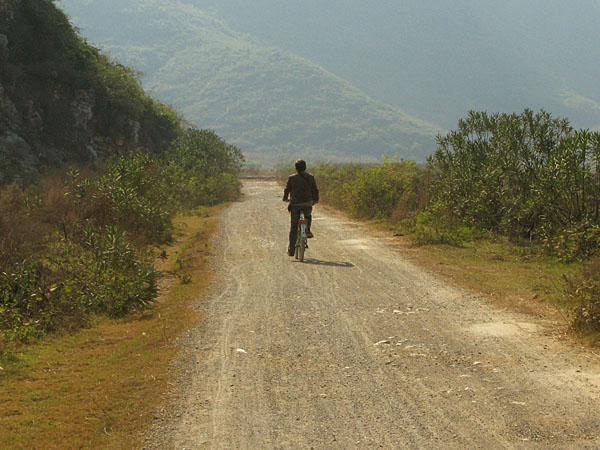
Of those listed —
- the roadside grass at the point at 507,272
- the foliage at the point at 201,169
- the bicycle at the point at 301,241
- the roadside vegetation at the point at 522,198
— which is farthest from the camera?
the foliage at the point at 201,169

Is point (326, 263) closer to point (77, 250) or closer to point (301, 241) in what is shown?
point (301, 241)

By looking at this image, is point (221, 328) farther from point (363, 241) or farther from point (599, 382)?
point (363, 241)

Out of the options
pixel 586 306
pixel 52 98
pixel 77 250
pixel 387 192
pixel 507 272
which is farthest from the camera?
pixel 52 98

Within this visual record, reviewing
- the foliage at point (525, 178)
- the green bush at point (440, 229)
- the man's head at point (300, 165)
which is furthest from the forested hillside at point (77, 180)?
the foliage at point (525, 178)

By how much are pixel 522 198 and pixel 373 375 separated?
446 inches

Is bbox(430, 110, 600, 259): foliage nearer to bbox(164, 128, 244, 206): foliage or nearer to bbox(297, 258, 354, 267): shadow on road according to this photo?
bbox(297, 258, 354, 267): shadow on road

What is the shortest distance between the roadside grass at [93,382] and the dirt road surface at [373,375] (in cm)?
28

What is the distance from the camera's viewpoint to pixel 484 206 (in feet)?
55.7

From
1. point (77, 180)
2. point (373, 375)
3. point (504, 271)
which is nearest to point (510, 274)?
point (504, 271)

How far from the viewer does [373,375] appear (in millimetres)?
5996

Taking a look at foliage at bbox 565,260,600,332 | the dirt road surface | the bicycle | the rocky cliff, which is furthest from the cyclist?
the rocky cliff

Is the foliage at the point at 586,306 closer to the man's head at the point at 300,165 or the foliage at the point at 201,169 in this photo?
the man's head at the point at 300,165

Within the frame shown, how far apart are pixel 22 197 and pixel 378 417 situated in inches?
463

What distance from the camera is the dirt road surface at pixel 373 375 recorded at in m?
4.69
